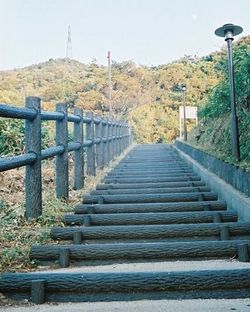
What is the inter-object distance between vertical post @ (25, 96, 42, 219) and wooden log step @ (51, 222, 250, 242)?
1.65 feet

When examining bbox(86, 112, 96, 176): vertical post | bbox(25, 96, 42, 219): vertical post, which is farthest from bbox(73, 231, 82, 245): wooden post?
bbox(86, 112, 96, 176): vertical post

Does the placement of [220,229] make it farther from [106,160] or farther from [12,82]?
[12,82]

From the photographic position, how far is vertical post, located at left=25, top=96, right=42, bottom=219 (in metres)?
4.18

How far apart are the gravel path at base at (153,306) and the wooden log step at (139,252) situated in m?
0.76

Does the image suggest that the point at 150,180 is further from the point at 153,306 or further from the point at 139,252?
the point at 153,306

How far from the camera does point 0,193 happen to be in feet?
20.8

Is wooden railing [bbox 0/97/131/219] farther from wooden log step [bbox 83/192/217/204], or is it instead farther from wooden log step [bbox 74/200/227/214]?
wooden log step [bbox 74/200/227/214]

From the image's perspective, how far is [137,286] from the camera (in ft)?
8.14

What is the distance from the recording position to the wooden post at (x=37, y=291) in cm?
242

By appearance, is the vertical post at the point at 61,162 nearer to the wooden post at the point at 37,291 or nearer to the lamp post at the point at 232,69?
the lamp post at the point at 232,69

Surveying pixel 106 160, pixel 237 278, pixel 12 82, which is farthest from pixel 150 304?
pixel 12 82

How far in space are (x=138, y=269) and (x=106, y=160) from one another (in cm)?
764

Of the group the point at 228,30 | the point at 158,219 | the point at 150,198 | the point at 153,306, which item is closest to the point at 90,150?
the point at 150,198

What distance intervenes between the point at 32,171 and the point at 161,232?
135 cm
